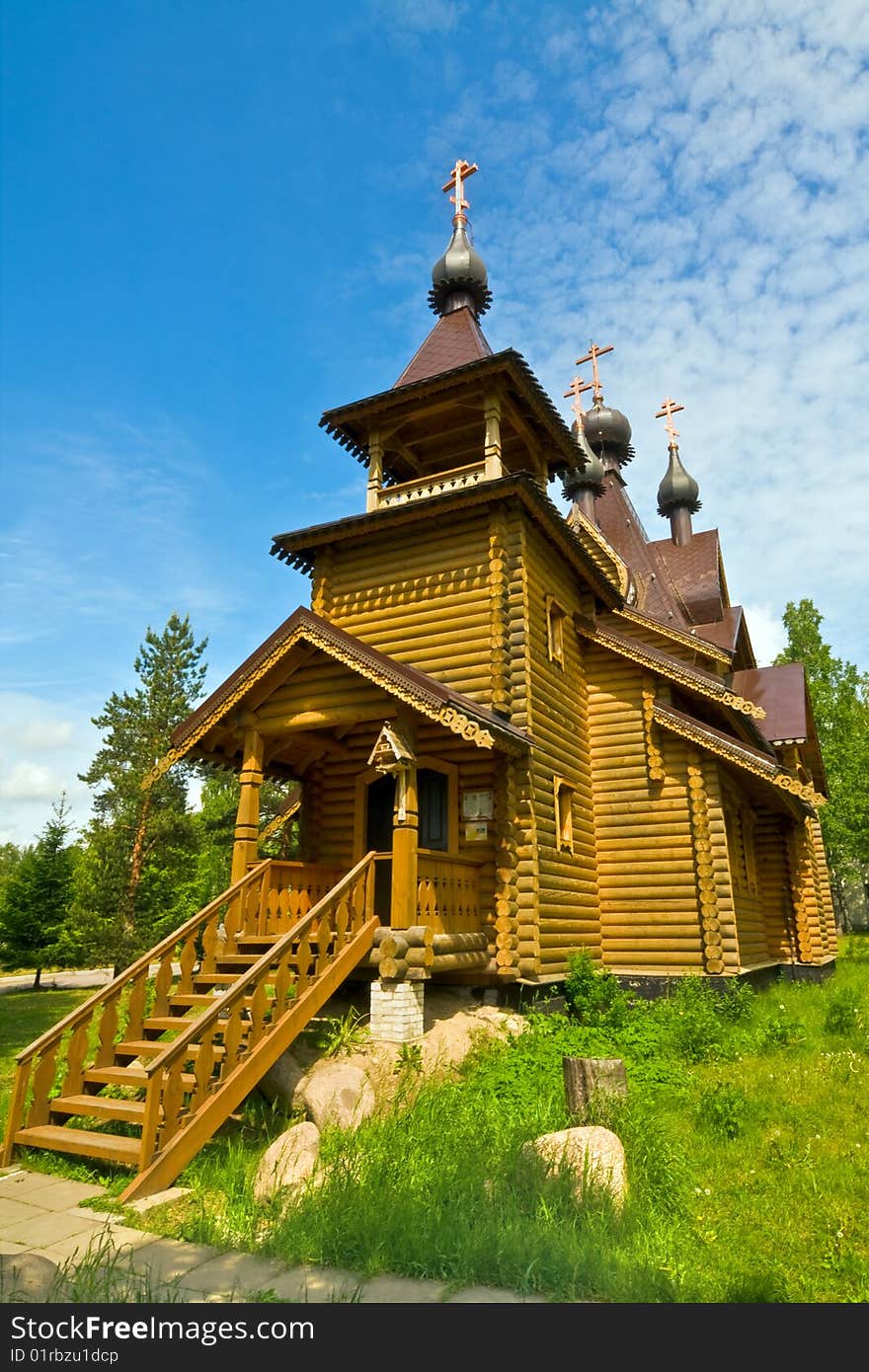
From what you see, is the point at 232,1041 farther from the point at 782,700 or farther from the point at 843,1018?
the point at 782,700

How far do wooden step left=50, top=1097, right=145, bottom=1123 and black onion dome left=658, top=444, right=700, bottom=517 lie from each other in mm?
24050

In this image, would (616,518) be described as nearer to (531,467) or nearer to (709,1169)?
(531,467)

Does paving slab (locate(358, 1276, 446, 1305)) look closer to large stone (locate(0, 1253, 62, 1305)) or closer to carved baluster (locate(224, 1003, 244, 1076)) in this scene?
large stone (locate(0, 1253, 62, 1305))

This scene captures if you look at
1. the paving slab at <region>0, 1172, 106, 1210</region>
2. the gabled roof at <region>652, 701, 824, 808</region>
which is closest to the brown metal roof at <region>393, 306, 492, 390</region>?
the gabled roof at <region>652, 701, 824, 808</region>

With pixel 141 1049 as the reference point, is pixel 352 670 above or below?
above

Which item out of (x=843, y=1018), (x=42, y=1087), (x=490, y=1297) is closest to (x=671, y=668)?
(x=843, y=1018)

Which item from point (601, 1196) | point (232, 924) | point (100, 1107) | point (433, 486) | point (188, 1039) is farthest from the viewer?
point (433, 486)

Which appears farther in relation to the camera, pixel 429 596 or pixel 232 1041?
pixel 429 596

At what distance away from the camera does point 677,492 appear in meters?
26.6

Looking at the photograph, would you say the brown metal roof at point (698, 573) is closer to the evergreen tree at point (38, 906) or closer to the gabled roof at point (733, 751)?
the gabled roof at point (733, 751)

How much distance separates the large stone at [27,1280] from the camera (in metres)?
4.19

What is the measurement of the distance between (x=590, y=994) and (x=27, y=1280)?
898 centimetres

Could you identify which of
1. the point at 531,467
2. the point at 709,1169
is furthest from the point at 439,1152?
the point at 531,467

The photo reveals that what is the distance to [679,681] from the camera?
1467 centimetres
